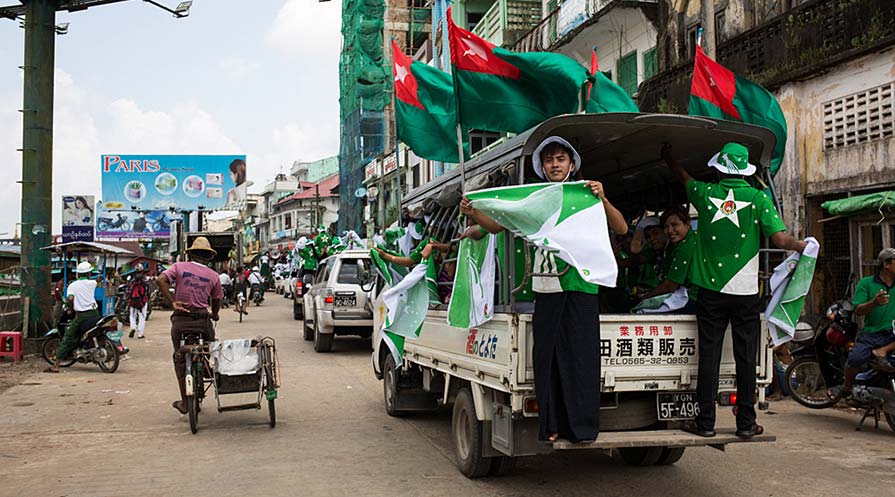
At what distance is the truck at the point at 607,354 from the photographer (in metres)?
5.23

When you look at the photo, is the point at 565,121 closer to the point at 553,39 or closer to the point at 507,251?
the point at 507,251

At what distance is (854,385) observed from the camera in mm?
8086

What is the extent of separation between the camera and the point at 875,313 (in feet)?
26.2

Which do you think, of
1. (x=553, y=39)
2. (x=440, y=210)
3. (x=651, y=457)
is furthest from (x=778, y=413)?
(x=553, y=39)

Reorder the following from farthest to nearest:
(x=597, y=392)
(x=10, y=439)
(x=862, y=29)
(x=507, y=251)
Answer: (x=862, y=29) < (x=10, y=439) < (x=507, y=251) < (x=597, y=392)

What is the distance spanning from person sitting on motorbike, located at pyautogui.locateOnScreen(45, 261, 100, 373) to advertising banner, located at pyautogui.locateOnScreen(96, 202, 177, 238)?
33.4 metres

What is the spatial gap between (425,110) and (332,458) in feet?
11.1

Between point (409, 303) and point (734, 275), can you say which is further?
point (409, 303)

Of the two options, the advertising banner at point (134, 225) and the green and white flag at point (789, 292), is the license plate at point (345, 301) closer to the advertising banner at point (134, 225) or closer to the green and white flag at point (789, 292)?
the green and white flag at point (789, 292)

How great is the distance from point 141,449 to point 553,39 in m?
16.3

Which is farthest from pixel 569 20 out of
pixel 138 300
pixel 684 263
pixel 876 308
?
pixel 684 263

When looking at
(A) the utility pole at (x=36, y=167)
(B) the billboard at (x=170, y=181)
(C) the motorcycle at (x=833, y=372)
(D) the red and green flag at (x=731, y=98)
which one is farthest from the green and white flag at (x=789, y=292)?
(B) the billboard at (x=170, y=181)

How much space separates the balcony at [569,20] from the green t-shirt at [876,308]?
10799 mm

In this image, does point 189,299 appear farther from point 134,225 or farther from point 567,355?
point 134,225
